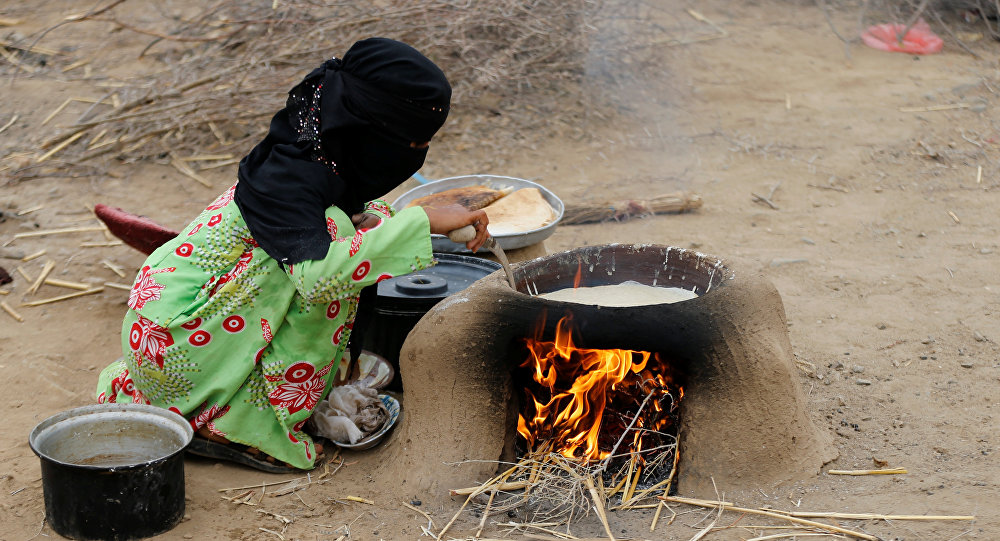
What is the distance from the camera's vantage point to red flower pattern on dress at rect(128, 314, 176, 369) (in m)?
3.09

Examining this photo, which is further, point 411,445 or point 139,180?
point 139,180

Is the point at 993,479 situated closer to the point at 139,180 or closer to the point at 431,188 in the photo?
the point at 431,188

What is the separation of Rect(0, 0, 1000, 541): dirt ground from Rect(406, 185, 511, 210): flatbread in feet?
3.43

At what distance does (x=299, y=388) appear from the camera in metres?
3.27

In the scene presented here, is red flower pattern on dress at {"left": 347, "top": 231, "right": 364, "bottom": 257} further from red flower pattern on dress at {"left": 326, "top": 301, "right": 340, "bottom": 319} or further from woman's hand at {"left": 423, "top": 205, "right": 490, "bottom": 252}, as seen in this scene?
red flower pattern on dress at {"left": 326, "top": 301, "right": 340, "bottom": 319}

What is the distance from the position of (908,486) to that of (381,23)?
17.5 feet

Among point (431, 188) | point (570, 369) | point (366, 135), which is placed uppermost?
point (366, 135)

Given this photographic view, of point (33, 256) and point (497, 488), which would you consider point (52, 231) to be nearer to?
point (33, 256)

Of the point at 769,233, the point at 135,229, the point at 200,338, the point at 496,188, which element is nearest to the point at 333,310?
the point at 200,338

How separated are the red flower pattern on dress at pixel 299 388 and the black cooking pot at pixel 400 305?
1.68ft

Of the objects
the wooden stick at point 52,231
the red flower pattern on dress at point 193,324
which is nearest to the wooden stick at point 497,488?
the red flower pattern on dress at point 193,324

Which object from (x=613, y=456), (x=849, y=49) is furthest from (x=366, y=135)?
(x=849, y=49)

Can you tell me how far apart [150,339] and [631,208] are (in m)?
3.71

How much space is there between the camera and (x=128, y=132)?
7.04m
